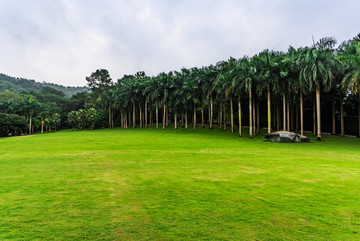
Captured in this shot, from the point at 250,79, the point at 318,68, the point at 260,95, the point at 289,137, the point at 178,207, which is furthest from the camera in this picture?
the point at 260,95

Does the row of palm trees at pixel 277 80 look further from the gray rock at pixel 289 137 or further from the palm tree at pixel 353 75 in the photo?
the gray rock at pixel 289 137

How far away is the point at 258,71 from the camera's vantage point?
37.1m

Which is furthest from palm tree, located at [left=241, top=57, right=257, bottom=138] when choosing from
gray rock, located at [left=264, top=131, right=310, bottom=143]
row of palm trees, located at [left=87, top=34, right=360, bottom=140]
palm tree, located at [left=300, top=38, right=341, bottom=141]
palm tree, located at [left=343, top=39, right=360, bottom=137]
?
palm tree, located at [left=343, top=39, right=360, bottom=137]

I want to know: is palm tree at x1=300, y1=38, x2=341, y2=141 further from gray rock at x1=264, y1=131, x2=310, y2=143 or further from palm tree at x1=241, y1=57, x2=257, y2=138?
palm tree at x1=241, y1=57, x2=257, y2=138

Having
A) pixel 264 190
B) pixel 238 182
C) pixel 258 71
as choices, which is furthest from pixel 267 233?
pixel 258 71

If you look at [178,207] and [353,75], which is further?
[353,75]

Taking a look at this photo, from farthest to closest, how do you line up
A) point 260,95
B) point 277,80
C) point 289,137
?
1. point 260,95
2. point 277,80
3. point 289,137

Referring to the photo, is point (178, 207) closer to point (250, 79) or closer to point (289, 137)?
point (289, 137)

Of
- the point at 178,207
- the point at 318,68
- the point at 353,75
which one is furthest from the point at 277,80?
the point at 178,207

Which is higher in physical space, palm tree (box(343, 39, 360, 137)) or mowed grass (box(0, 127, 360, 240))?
palm tree (box(343, 39, 360, 137))

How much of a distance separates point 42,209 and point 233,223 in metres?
4.68

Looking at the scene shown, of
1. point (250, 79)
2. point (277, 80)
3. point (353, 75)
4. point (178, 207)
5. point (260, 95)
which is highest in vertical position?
point (250, 79)

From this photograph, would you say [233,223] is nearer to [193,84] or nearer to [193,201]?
[193,201]

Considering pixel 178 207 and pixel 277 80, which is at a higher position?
pixel 277 80
